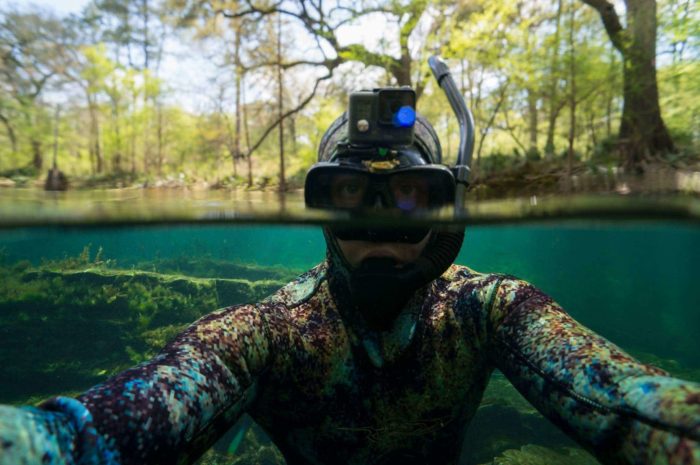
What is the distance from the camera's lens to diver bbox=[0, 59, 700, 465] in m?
1.66

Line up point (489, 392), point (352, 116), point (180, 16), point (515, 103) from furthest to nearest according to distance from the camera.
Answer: point (515, 103), point (180, 16), point (489, 392), point (352, 116)

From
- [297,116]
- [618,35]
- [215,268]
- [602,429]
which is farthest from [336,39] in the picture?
[602,429]

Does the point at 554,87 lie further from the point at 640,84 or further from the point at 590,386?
the point at 590,386

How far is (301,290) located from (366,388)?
85 cm

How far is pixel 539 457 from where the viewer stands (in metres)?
6.99

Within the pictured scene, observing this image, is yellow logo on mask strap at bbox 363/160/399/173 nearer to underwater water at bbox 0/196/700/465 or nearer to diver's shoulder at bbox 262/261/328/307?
diver's shoulder at bbox 262/261/328/307

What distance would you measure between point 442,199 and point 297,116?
1817cm

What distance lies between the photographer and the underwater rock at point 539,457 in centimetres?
682

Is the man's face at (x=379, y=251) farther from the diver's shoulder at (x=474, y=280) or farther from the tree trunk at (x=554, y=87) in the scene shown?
the tree trunk at (x=554, y=87)

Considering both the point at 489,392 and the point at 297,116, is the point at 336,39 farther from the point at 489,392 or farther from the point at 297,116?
the point at 489,392

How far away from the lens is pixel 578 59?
12969 mm

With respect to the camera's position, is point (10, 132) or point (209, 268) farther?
point (209, 268)

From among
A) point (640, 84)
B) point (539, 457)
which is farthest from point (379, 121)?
point (640, 84)

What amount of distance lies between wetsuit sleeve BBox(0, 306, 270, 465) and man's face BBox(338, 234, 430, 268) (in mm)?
727
